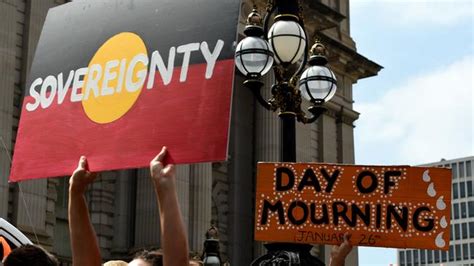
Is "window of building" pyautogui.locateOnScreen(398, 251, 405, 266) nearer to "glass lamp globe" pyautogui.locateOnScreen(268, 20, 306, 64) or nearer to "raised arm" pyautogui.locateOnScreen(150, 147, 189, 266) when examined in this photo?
"glass lamp globe" pyautogui.locateOnScreen(268, 20, 306, 64)

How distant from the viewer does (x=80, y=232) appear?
473cm

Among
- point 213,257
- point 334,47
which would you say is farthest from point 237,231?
point 213,257

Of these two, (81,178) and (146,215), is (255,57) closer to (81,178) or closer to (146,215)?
(81,178)

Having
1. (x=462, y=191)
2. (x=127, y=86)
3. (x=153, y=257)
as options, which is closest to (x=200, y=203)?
(x=127, y=86)

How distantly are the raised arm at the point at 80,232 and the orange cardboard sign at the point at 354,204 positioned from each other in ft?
8.64

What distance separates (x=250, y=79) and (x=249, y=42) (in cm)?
47

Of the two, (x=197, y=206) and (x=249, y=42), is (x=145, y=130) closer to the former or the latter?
(x=249, y=42)

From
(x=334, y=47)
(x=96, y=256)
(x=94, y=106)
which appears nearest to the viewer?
(x=96, y=256)

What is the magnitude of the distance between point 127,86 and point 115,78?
0.14 m

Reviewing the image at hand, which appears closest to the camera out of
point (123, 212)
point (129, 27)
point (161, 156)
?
point (161, 156)

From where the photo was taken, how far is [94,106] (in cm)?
550

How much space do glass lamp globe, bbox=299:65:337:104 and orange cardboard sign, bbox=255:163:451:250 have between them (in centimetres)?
494

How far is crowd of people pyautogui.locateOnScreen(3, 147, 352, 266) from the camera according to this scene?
4.07 meters

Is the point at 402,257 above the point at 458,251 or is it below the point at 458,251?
below
